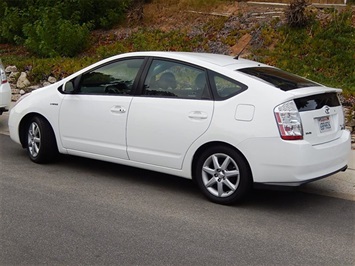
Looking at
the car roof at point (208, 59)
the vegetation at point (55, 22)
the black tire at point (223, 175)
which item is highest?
the vegetation at point (55, 22)

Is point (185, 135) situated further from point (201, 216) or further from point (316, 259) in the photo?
point (316, 259)

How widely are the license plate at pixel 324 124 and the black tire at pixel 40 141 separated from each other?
11.2ft

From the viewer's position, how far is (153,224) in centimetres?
476

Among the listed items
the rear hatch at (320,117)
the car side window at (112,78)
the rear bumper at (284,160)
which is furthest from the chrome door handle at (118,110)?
the rear hatch at (320,117)

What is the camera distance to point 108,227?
4645mm

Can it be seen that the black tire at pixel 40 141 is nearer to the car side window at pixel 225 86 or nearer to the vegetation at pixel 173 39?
the car side window at pixel 225 86

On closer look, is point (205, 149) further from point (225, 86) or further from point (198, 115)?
point (225, 86)

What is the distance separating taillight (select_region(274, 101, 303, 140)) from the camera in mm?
4953

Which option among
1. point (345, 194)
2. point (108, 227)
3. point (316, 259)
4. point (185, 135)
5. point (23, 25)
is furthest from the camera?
point (23, 25)

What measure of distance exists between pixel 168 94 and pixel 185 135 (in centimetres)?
58

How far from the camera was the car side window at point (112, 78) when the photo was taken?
607cm

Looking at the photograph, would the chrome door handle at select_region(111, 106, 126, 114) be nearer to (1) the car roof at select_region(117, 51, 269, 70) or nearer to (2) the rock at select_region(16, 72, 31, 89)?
(1) the car roof at select_region(117, 51, 269, 70)

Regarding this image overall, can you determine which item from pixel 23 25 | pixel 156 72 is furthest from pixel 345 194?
pixel 23 25

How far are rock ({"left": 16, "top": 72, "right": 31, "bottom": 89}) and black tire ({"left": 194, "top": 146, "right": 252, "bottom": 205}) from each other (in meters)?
7.93
